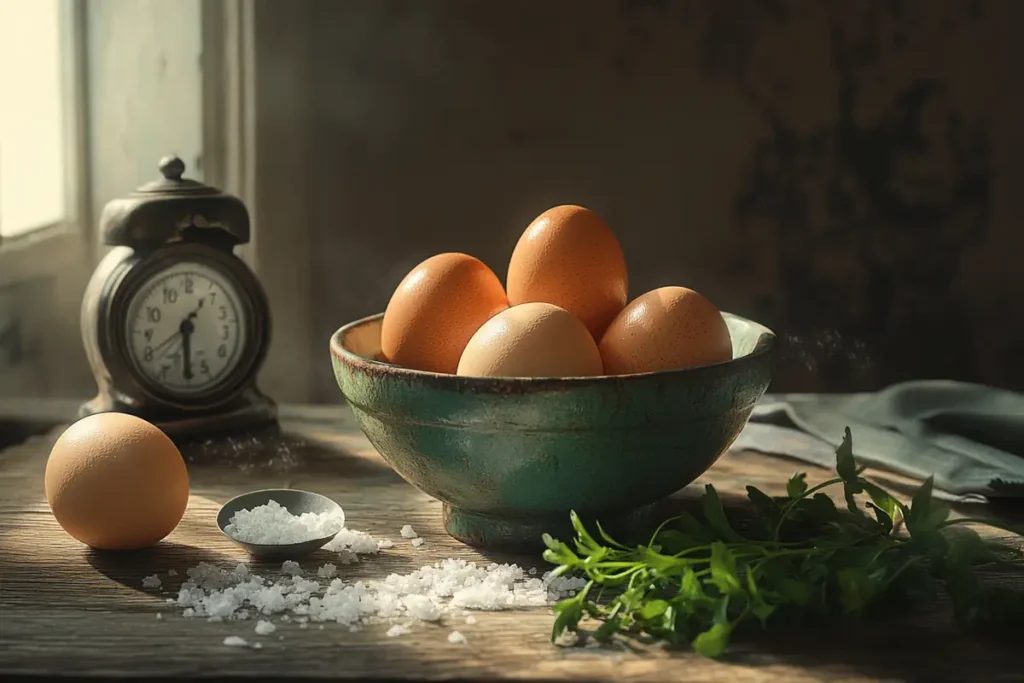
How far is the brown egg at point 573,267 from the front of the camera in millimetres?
961

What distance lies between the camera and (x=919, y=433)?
1241 mm

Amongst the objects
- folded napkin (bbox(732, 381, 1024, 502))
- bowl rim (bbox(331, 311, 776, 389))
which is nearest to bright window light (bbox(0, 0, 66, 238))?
bowl rim (bbox(331, 311, 776, 389))

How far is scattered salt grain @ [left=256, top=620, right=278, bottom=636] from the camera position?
773 mm

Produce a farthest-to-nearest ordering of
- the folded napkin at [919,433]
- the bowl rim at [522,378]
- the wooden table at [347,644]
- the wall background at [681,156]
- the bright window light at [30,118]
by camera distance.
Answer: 1. the wall background at [681,156]
2. the bright window light at [30,118]
3. the folded napkin at [919,433]
4. the bowl rim at [522,378]
5. the wooden table at [347,644]

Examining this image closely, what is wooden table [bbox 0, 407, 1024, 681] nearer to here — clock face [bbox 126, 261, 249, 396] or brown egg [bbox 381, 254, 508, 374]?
brown egg [bbox 381, 254, 508, 374]

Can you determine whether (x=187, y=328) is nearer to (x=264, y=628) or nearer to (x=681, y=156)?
(x=264, y=628)

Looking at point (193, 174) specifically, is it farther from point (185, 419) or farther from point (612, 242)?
point (612, 242)

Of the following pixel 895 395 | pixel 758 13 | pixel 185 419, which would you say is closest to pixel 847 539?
pixel 895 395

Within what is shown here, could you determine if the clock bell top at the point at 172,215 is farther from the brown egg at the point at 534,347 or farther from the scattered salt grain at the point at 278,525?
the brown egg at the point at 534,347

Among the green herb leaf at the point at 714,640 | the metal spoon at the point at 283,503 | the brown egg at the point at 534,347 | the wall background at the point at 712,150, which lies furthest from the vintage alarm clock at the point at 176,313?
the green herb leaf at the point at 714,640

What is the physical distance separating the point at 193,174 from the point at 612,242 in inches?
35.1

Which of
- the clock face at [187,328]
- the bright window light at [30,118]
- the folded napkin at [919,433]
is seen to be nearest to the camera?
the folded napkin at [919,433]

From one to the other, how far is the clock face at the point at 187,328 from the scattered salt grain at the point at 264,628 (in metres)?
0.51

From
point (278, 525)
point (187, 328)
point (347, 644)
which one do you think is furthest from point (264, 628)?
point (187, 328)
